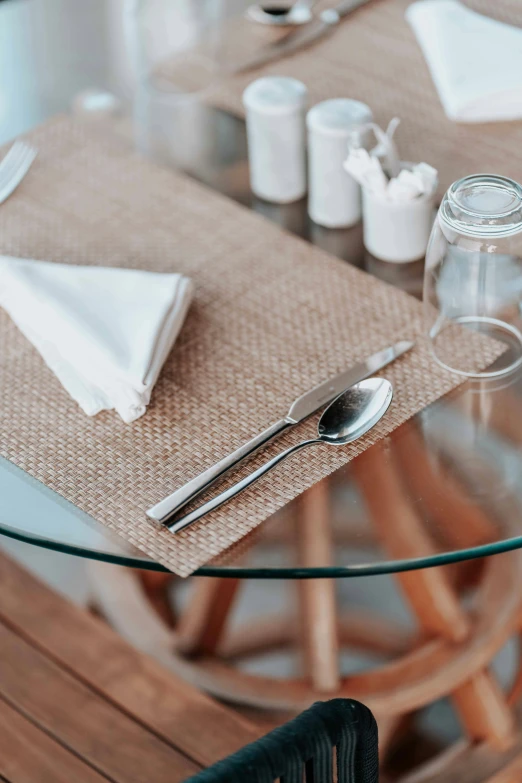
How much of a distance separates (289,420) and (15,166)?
0.53 meters

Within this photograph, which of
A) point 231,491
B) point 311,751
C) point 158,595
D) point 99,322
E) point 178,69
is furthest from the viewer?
point 158,595

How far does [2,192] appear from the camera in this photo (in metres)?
1.13

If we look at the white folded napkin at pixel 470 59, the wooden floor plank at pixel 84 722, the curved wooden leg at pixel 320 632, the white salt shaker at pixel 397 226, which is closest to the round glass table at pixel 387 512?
the white salt shaker at pixel 397 226

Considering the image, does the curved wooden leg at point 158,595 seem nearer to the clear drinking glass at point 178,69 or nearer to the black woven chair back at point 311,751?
the clear drinking glass at point 178,69

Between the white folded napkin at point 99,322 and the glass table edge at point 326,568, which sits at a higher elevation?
the white folded napkin at point 99,322

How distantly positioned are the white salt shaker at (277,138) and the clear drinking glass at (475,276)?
217 mm

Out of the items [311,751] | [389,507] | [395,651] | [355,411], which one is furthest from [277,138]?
[395,651]

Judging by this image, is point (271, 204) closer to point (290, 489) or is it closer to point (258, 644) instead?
point (290, 489)

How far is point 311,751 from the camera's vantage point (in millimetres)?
650

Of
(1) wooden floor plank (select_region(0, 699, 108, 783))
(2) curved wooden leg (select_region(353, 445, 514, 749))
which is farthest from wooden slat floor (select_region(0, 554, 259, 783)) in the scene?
(2) curved wooden leg (select_region(353, 445, 514, 749))

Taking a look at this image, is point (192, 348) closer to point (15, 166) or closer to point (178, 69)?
point (15, 166)

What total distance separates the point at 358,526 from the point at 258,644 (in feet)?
3.01

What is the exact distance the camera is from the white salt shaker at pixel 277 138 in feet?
3.45

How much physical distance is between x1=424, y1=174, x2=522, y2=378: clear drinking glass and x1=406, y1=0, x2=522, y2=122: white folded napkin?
258mm
